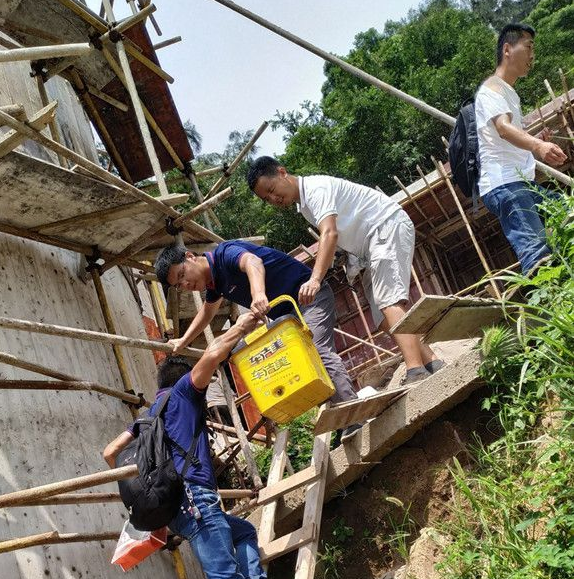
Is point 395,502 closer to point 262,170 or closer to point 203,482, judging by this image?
point 203,482

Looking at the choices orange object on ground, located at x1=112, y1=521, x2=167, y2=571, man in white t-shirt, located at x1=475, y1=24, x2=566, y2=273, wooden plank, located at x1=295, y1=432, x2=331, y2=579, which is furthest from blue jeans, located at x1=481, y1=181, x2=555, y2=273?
orange object on ground, located at x1=112, y1=521, x2=167, y2=571

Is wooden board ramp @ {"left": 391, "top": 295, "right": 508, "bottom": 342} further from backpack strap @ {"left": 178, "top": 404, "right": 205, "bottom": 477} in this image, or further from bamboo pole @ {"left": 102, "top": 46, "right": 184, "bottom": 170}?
bamboo pole @ {"left": 102, "top": 46, "right": 184, "bottom": 170}

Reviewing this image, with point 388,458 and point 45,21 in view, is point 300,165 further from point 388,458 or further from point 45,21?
point 388,458

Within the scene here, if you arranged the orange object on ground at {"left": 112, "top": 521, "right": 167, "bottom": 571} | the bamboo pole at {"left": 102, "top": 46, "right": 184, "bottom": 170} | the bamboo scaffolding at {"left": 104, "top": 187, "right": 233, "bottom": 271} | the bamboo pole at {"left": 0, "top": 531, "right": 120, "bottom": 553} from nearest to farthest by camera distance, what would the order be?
the bamboo pole at {"left": 0, "top": 531, "right": 120, "bottom": 553} → the orange object on ground at {"left": 112, "top": 521, "right": 167, "bottom": 571} → the bamboo scaffolding at {"left": 104, "top": 187, "right": 233, "bottom": 271} → the bamboo pole at {"left": 102, "top": 46, "right": 184, "bottom": 170}

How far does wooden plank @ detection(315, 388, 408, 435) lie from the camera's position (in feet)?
11.6

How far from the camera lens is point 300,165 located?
2333 cm

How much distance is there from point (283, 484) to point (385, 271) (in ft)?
4.81

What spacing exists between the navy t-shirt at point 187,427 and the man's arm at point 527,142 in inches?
91.3

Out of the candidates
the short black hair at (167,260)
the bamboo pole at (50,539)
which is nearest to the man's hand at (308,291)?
the short black hair at (167,260)

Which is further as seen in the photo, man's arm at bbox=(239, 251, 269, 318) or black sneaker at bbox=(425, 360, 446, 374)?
black sneaker at bbox=(425, 360, 446, 374)

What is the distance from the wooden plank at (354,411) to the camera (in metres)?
3.55

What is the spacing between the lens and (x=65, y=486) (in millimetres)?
3088

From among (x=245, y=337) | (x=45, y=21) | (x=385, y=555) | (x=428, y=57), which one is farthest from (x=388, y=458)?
(x=428, y=57)

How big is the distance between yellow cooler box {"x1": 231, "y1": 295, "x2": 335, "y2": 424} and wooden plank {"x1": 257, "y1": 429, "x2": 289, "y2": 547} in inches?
41.5
